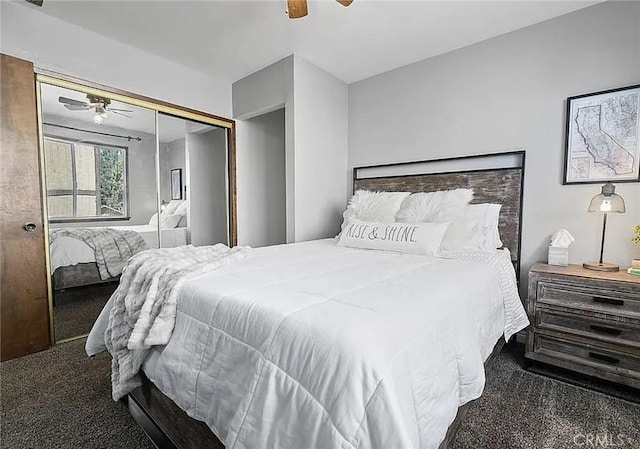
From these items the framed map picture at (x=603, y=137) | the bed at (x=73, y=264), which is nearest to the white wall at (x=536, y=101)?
the framed map picture at (x=603, y=137)

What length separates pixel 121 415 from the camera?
152 cm

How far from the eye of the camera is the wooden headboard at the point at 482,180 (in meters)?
2.35

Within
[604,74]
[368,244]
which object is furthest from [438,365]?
[604,74]

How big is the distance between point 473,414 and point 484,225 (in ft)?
4.10

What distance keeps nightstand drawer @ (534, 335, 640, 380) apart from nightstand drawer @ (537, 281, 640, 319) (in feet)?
0.77

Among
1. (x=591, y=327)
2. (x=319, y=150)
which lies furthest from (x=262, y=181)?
(x=591, y=327)

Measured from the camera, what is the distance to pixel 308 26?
7.94 ft

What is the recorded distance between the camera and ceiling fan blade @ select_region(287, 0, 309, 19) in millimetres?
1735

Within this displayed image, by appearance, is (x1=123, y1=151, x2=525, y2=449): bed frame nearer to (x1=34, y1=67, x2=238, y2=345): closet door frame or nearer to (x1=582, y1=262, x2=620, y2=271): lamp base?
(x1=582, y1=262, x2=620, y2=271): lamp base

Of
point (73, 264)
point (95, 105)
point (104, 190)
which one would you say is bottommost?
point (73, 264)

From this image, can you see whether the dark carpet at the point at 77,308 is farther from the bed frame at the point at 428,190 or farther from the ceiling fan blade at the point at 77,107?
Answer: the ceiling fan blade at the point at 77,107

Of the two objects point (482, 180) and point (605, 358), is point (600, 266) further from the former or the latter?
point (482, 180)

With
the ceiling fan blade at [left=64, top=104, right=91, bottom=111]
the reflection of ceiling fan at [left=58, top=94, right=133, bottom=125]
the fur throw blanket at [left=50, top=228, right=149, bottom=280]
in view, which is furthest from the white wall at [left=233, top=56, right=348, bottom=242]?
the ceiling fan blade at [left=64, top=104, right=91, bottom=111]

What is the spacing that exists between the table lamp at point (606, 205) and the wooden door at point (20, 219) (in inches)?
153
